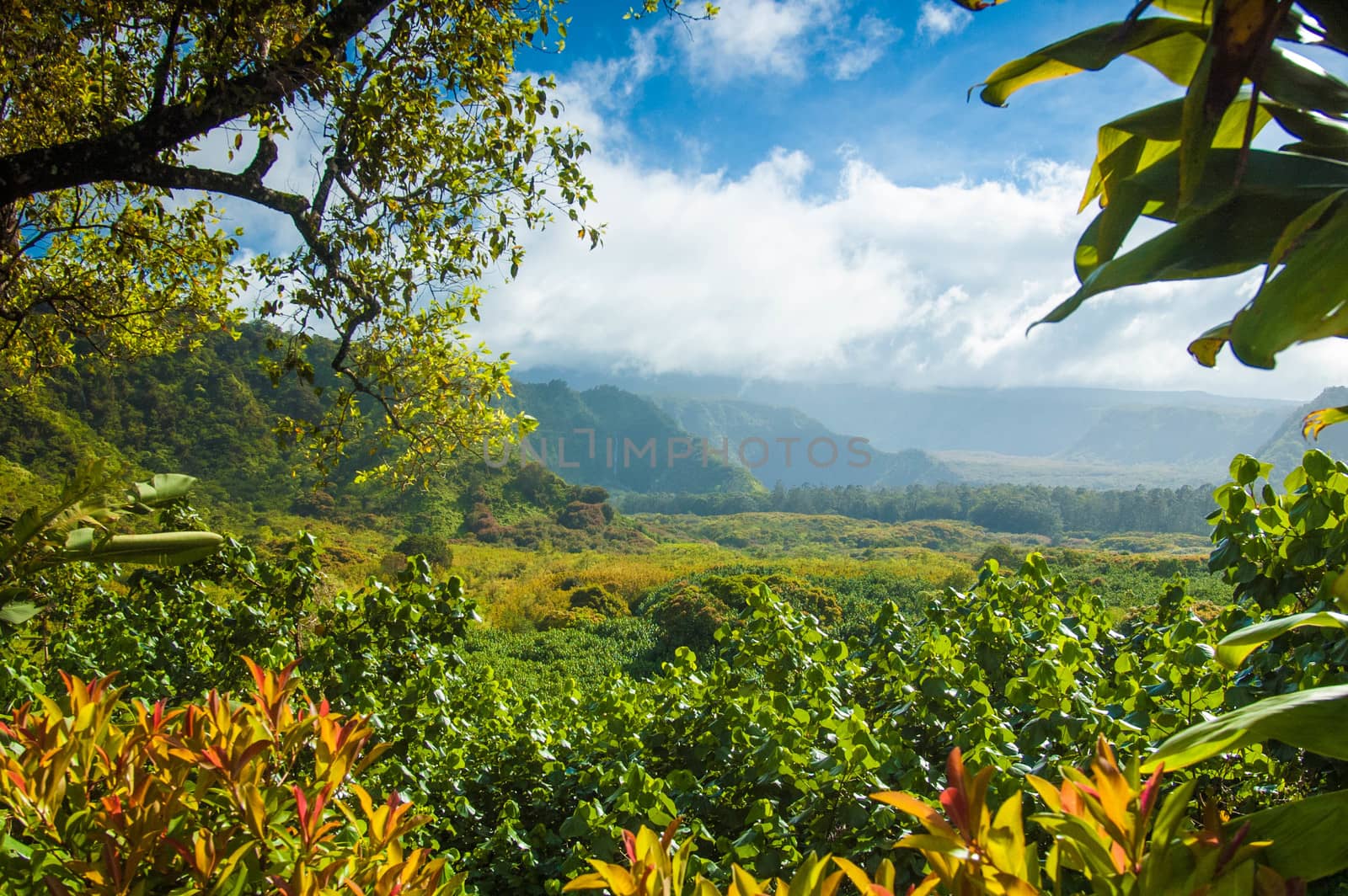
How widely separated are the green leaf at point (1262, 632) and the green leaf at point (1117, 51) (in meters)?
0.54

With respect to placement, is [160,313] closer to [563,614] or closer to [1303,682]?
[1303,682]

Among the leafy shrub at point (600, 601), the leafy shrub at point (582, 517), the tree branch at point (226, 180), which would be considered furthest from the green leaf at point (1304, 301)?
the leafy shrub at point (582, 517)

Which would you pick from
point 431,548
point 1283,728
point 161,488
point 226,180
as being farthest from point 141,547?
point 431,548

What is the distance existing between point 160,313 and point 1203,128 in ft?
25.2

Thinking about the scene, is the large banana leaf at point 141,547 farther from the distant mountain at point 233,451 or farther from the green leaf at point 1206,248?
the distant mountain at point 233,451

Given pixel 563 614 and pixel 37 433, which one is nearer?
pixel 563 614

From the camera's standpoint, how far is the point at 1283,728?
20.7 inches

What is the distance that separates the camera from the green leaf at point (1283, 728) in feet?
1.68

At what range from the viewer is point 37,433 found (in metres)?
28.9

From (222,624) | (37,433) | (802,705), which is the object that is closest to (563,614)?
(222,624)

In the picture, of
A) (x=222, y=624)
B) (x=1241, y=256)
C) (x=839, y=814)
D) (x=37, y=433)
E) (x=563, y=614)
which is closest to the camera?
(x=1241, y=256)

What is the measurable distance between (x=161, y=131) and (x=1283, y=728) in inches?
157

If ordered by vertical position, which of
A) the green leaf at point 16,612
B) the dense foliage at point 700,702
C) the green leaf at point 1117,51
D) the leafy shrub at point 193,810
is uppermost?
the green leaf at point 1117,51

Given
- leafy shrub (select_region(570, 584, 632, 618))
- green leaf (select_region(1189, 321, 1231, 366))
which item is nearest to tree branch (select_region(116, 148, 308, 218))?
green leaf (select_region(1189, 321, 1231, 366))
